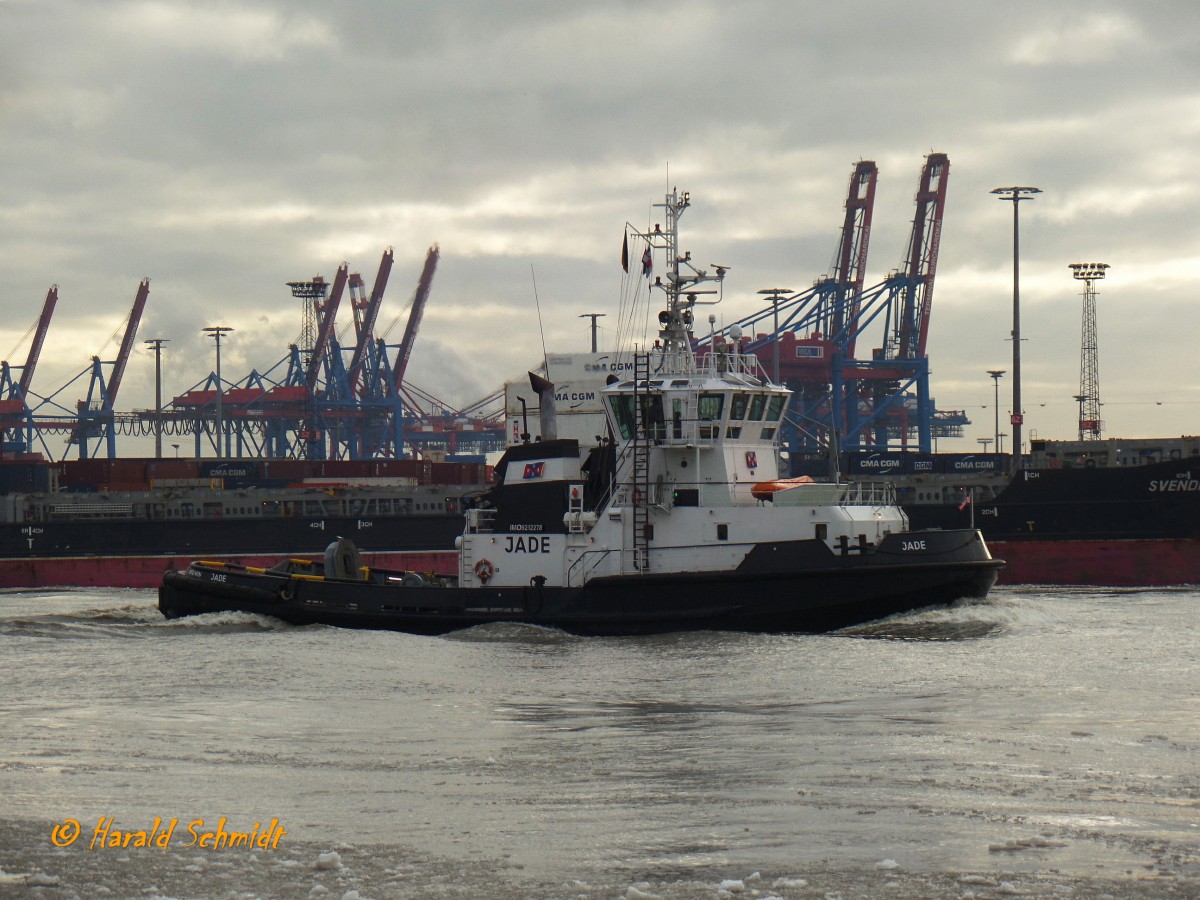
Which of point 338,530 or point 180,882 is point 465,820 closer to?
point 180,882

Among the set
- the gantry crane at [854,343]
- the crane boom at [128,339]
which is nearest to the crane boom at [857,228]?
the gantry crane at [854,343]

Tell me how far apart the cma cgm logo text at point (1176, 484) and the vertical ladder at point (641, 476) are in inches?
1068

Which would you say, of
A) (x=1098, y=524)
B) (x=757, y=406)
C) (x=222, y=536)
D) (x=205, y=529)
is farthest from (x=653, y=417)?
(x=205, y=529)

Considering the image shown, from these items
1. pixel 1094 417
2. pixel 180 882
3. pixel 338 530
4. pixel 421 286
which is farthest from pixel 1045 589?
pixel 421 286

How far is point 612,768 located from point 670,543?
40.6 feet

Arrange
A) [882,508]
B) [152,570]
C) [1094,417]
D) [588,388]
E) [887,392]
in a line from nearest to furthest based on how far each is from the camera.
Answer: [882,508], [588,388], [152,570], [1094,417], [887,392]

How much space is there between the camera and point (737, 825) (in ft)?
36.5

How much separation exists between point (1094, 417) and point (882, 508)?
67.9 metres

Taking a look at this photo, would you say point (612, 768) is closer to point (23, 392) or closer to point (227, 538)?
point (227, 538)

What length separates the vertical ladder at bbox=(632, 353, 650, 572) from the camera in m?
25.7

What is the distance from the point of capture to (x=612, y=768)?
1354 centimetres

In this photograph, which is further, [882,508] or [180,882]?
[882,508]

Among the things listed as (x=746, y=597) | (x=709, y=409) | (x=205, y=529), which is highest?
(x=709, y=409)

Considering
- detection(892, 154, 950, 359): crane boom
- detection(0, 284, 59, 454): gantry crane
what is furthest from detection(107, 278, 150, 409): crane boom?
detection(892, 154, 950, 359): crane boom
